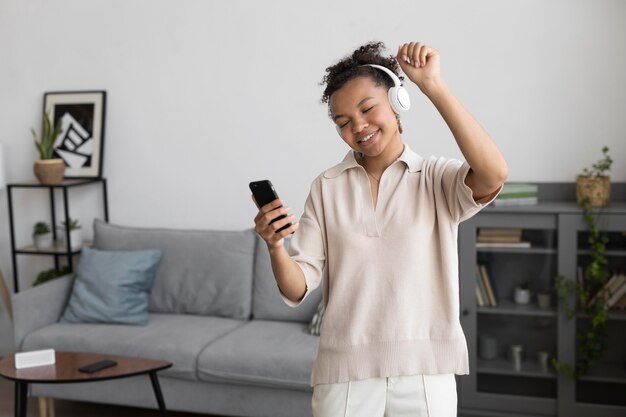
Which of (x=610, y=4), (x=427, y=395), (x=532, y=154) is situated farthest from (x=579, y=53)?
(x=427, y=395)

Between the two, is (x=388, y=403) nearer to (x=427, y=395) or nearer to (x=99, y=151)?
(x=427, y=395)

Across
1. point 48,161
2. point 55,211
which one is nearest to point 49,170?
point 48,161

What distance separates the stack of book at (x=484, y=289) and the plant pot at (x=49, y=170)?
222 centimetres

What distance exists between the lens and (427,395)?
4.74 ft

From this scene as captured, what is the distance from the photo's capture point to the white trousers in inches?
56.9

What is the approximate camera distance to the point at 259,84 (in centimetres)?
390

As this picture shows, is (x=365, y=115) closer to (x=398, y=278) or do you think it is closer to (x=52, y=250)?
(x=398, y=278)

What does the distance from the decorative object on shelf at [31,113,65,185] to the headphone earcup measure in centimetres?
295

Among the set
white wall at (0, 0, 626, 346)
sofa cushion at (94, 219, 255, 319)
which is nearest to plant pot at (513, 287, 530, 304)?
white wall at (0, 0, 626, 346)

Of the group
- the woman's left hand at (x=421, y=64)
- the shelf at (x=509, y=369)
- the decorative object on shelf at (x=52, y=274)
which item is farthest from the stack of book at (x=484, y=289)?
the decorative object on shelf at (x=52, y=274)

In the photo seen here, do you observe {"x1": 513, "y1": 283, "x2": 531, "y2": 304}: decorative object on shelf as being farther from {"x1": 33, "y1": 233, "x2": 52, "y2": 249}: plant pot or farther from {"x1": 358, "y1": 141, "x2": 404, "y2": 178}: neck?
{"x1": 33, "y1": 233, "x2": 52, "y2": 249}: plant pot

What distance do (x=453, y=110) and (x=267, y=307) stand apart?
2.47m

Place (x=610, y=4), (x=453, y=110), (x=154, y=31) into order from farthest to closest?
(x=154, y=31)
(x=610, y=4)
(x=453, y=110)

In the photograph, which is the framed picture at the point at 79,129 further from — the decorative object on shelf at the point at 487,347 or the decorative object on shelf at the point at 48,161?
the decorative object on shelf at the point at 487,347
